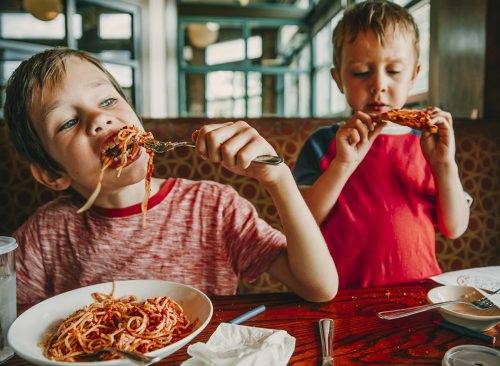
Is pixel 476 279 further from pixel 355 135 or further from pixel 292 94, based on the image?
pixel 292 94

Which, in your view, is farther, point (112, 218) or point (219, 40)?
point (219, 40)

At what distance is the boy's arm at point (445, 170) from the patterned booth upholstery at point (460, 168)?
0.78 meters

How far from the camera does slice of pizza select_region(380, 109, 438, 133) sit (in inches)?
47.4

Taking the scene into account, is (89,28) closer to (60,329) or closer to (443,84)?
(443,84)

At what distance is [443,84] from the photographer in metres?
2.69

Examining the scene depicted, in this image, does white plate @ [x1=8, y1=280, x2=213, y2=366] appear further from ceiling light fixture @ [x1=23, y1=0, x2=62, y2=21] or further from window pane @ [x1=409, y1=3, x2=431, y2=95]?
ceiling light fixture @ [x1=23, y1=0, x2=62, y2=21]

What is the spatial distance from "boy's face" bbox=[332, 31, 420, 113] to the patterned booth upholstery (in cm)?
68

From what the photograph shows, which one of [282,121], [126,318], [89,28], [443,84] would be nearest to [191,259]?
[126,318]

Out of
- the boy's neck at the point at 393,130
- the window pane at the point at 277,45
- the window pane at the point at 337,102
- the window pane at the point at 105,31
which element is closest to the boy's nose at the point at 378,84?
the boy's neck at the point at 393,130

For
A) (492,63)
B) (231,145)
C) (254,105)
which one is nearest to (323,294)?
(231,145)

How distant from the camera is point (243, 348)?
68 centimetres

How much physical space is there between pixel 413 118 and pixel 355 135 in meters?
0.19

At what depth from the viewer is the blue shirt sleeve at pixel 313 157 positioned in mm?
1431

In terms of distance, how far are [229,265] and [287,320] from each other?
0.37 m
